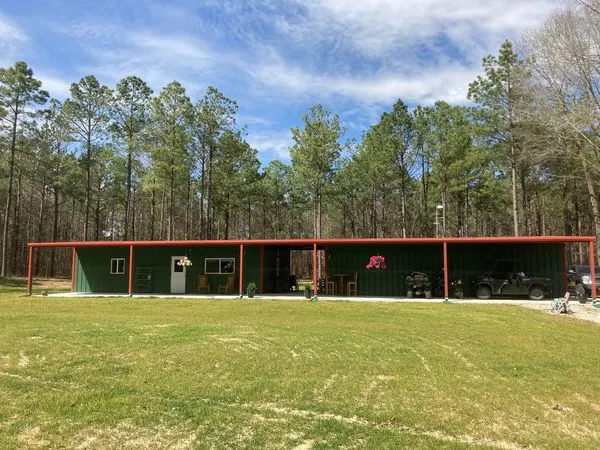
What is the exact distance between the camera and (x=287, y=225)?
44.0 meters

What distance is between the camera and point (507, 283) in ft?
60.1

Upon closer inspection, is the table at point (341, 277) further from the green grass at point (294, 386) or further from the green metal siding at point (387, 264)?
the green grass at point (294, 386)

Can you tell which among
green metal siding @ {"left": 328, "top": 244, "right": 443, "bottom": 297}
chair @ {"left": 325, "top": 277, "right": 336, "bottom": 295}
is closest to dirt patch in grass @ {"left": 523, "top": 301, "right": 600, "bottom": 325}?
green metal siding @ {"left": 328, "top": 244, "right": 443, "bottom": 297}

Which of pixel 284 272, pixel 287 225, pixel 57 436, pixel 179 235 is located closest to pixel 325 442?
pixel 57 436

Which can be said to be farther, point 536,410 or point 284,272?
point 284,272

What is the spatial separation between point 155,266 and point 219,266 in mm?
3059

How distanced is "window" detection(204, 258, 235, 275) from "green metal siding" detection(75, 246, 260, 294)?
146 millimetres

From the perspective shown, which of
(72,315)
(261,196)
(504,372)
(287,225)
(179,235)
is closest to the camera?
(504,372)

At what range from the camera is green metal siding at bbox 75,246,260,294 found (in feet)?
69.8

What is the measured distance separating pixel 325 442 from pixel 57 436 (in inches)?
86.5

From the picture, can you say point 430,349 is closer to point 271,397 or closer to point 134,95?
point 271,397

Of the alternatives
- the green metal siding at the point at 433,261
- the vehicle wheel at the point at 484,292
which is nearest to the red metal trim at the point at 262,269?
the green metal siding at the point at 433,261

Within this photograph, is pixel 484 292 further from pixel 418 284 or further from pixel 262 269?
pixel 262 269

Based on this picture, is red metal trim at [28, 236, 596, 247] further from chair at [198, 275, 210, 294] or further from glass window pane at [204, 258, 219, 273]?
chair at [198, 275, 210, 294]
